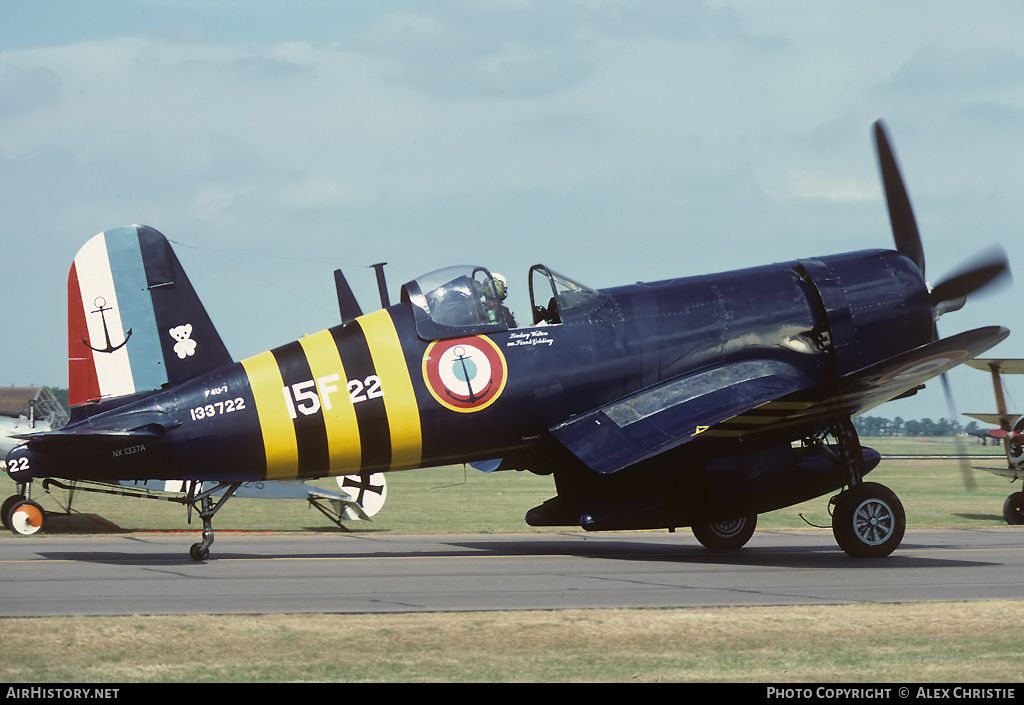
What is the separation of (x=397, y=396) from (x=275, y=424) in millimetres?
1476

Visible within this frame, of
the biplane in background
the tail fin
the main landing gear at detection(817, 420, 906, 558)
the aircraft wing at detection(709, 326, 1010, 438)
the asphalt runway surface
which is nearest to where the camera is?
the asphalt runway surface

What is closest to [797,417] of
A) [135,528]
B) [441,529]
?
[441,529]

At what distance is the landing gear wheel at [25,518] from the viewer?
2056cm

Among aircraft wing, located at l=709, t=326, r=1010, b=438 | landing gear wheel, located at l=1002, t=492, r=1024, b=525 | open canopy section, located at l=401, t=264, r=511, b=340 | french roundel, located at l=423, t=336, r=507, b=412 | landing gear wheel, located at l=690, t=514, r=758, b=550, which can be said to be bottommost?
landing gear wheel, located at l=1002, t=492, r=1024, b=525

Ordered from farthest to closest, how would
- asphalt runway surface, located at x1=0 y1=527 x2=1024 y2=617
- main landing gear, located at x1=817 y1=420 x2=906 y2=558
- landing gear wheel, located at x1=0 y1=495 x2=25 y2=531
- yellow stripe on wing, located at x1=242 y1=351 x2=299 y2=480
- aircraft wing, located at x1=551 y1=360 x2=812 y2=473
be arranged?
1. landing gear wheel, located at x1=0 y1=495 x2=25 y2=531
2. main landing gear, located at x1=817 y1=420 x2=906 y2=558
3. aircraft wing, located at x1=551 y1=360 x2=812 y2=473
4. yellow stripe on wing, located at x1=242 y1=351 x2=299 y2=480
5. asphalt runway surface, located at x1=0 y1=527 x2=1024 y2=617

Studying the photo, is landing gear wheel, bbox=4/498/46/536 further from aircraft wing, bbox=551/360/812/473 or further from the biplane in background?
the biplane in background

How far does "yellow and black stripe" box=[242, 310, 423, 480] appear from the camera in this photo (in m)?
13.3

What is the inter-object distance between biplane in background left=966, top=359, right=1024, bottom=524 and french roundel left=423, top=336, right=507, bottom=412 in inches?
531

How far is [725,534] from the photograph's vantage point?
16.1 meters

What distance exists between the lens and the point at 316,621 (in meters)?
9.26

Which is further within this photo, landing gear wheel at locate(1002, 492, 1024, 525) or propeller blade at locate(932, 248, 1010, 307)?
landing gear wheel at locate(1002, 492, 1024, 525)

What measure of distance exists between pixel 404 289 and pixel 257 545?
5853mm

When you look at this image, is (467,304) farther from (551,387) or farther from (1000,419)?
(1000,419)

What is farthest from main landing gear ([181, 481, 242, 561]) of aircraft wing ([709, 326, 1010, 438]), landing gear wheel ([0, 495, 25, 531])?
landing gear wheel ([0, 495, 25, 531])
